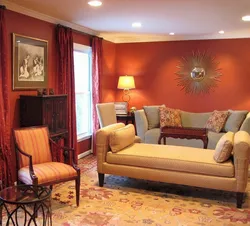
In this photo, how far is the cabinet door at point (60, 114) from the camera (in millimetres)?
4340

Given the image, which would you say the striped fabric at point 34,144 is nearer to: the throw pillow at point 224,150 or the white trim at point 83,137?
the white trim at point 83,137

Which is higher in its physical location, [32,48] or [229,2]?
[229,2]

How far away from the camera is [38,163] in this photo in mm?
3734

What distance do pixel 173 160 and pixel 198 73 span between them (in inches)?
129

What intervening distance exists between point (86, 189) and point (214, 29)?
3662mm

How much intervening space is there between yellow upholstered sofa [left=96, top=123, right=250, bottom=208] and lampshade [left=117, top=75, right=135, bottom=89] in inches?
90.9

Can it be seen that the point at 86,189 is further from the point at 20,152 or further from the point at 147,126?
the point at 147,126

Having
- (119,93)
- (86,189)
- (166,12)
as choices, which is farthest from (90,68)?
(86,189)

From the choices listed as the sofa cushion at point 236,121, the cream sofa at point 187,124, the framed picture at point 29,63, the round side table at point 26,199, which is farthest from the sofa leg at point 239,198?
the framed picture at point 29,63

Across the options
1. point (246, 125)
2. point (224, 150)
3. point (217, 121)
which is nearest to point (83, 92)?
point (217, 121)

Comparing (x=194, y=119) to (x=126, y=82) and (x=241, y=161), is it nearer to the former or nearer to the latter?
(x=126, y=82)

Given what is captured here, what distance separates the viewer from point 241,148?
350 centimetres

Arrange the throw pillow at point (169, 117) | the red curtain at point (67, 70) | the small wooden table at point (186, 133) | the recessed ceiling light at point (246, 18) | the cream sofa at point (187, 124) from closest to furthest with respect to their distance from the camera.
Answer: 1. the recessed ceiling light at point (246, 18)
2. the red curtain at point (67, 70)
3. the small wooden table at point (186, 133)
4. the cream sofa at point (187, 124)
5. the throw pillow at point (169, 117)

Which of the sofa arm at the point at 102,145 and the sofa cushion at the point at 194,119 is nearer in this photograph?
the sofa arm at the point at 102,145
